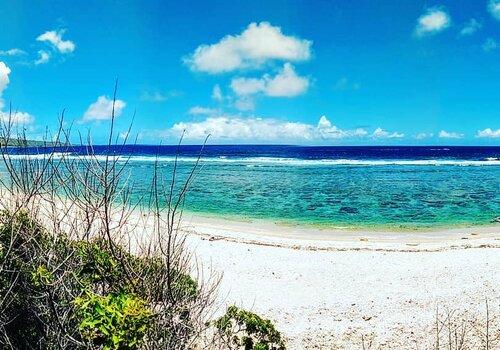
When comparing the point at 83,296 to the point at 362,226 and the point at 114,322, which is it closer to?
the point at 114,322

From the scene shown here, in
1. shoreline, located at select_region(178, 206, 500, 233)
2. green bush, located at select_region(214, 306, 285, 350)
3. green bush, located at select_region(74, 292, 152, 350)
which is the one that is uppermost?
green bush, located at select_region(74, 292, 152, 350)

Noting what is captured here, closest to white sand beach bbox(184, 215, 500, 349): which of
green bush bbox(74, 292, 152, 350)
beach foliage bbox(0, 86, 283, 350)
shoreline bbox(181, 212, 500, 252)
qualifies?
shoreline bbox(181, 212, 500, 252)

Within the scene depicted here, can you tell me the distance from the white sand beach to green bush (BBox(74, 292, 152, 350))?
1562 mm

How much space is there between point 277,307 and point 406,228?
12.9 m

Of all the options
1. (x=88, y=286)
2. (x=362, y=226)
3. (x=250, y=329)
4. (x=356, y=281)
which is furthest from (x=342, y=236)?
(x=88, y=286)

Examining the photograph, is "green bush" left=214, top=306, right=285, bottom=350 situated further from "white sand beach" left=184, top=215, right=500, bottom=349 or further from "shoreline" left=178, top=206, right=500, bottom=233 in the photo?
"shoreline" left=178, top=206, right=500, bottom=233

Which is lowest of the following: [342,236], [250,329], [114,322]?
[342,236]

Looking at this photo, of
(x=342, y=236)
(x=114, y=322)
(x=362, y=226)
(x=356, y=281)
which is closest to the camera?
(x=114, y=322)

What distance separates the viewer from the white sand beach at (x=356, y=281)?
889 cm

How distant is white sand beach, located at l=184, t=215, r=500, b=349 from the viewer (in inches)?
350

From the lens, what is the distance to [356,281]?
12.0 meters

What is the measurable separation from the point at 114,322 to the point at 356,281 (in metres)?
8.38

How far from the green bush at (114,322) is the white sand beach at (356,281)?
1.56 metres

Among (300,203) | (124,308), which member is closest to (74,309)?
(124,308)
